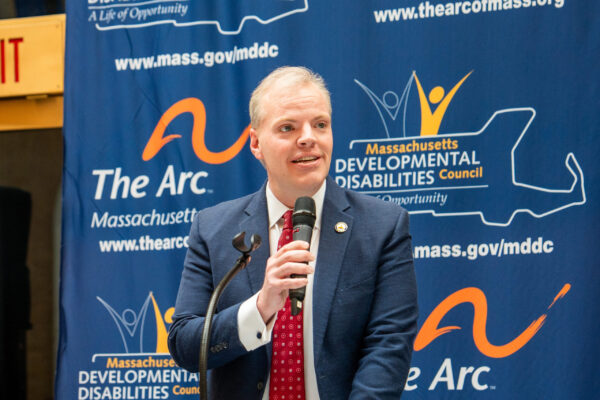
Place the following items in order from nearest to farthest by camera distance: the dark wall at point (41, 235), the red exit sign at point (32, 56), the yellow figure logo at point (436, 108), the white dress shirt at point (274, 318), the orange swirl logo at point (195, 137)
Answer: the white dress shirt at point (274, 318) → the yellow figure logo at point (436, 108) → the orange swirl logo at point (195, 137) → the red exit sign at point (32, 56) → the dark wall at point (41, 235)

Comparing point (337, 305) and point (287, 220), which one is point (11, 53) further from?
point (337, 305)

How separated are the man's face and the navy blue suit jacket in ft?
0.41

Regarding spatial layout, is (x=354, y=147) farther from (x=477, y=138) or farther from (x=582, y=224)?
(x=582, y=224)

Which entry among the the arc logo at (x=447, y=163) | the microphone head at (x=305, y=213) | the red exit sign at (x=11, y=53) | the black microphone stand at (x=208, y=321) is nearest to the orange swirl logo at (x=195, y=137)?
the the arc logo at (x=447, y=163)

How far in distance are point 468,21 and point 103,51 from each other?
6.40 ft

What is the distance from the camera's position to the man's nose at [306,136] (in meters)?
1.99

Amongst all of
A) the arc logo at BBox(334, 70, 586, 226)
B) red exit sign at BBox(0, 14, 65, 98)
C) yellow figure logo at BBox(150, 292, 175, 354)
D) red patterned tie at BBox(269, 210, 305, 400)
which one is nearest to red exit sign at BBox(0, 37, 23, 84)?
red exit sign at BBox(0, 14, 65, 98)

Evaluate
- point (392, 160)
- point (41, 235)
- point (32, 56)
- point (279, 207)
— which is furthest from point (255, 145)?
point (41, 235)

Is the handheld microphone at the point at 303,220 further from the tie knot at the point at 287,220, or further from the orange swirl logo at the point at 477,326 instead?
the orange swirl logo at the point at 477,326

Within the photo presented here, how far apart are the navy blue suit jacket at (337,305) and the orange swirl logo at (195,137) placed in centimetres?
172

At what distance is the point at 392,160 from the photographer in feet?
11.8

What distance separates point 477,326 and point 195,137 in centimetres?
172

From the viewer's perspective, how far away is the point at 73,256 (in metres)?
3.95

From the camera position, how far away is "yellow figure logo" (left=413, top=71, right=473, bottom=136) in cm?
354
